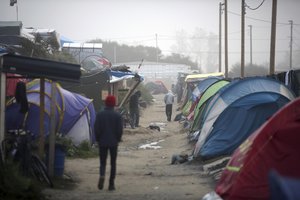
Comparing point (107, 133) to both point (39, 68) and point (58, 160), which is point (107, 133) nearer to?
point (58, 160)

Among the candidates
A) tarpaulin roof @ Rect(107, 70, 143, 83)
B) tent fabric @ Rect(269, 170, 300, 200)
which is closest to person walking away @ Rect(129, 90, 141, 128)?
tarpaulin roof @ Rect(107, 70, 143, 83)

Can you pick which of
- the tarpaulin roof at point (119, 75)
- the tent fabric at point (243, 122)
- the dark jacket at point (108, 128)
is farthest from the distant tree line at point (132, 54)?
the dark jacket at point (108, 128)

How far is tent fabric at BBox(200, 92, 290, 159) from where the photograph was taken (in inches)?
560

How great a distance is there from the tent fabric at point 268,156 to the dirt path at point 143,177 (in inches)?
71.3

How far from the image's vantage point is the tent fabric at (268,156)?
769cm

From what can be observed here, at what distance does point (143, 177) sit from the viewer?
41.7 ft

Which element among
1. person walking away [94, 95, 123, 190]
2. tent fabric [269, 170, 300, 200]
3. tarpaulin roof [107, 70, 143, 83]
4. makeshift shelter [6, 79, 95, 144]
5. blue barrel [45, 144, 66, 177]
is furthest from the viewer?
tarpaulin roof [107, 70, 143, 83]

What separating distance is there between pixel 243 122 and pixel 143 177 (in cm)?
339

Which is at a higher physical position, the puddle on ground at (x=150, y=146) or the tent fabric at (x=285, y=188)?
the tent fabric at (x=285, y=188)

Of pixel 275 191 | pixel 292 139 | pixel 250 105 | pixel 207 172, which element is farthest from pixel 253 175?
pixel 250 105

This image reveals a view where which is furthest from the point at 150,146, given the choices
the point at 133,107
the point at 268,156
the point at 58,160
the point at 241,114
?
the point at 268,156

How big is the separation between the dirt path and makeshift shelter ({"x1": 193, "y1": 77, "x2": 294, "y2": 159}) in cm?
80

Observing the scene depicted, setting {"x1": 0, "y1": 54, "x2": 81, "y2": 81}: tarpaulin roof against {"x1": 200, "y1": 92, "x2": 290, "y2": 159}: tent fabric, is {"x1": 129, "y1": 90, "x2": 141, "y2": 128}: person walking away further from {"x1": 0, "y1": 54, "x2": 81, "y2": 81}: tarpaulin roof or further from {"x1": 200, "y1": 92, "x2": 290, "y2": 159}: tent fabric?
{"x1": 0, "y1": 54, "x2": 81, "y2": 81}: tarpaulin roof

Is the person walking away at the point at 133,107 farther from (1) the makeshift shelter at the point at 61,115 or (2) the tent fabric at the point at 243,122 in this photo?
(2) the tent fabric at the point at 243,122
